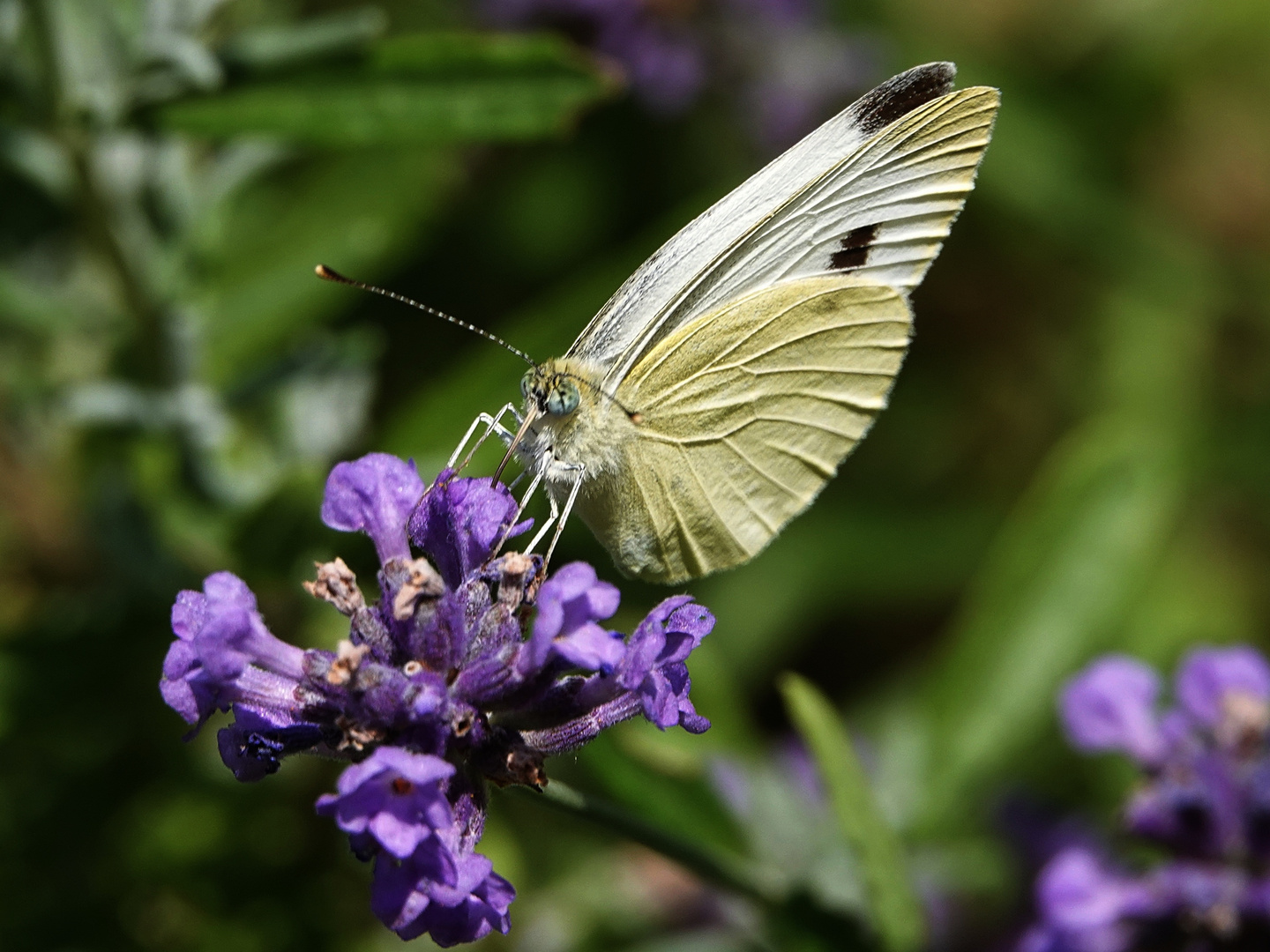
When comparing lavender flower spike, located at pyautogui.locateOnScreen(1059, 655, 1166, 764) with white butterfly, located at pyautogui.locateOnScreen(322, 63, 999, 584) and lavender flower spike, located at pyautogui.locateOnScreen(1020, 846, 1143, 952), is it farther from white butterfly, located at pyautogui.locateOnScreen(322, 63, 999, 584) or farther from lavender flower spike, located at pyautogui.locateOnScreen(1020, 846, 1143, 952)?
white butterfly, located at pyautogui.locateOnScreen(322, 63, 999, 584)

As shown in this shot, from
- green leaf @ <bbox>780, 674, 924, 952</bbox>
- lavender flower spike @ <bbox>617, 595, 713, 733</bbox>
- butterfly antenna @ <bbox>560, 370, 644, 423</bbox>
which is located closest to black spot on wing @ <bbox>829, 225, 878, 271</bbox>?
butterfly antenna @ <bbox>560, 370, 644, 423</bbox>

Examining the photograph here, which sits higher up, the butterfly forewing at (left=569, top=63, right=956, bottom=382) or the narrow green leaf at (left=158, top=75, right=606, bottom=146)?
the narrow green leaf at (left=158, top=75, right=606, bottom=146)

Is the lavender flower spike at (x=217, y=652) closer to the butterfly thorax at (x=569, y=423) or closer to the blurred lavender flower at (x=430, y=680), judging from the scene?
the blurred lavender flower at (x=430, y=680)

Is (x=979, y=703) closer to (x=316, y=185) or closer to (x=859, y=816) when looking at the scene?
(x=859, y=816)

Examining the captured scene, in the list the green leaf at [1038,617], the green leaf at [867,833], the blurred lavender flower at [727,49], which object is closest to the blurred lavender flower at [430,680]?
the green leaf at [867,833]

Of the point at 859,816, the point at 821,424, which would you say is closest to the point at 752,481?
the point at 821,424

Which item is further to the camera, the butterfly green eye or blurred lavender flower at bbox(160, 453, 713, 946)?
the butterfly green eye

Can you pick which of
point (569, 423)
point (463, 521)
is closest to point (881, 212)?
point (569, 423)

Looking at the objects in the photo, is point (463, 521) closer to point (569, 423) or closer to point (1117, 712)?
point (569, 423)
